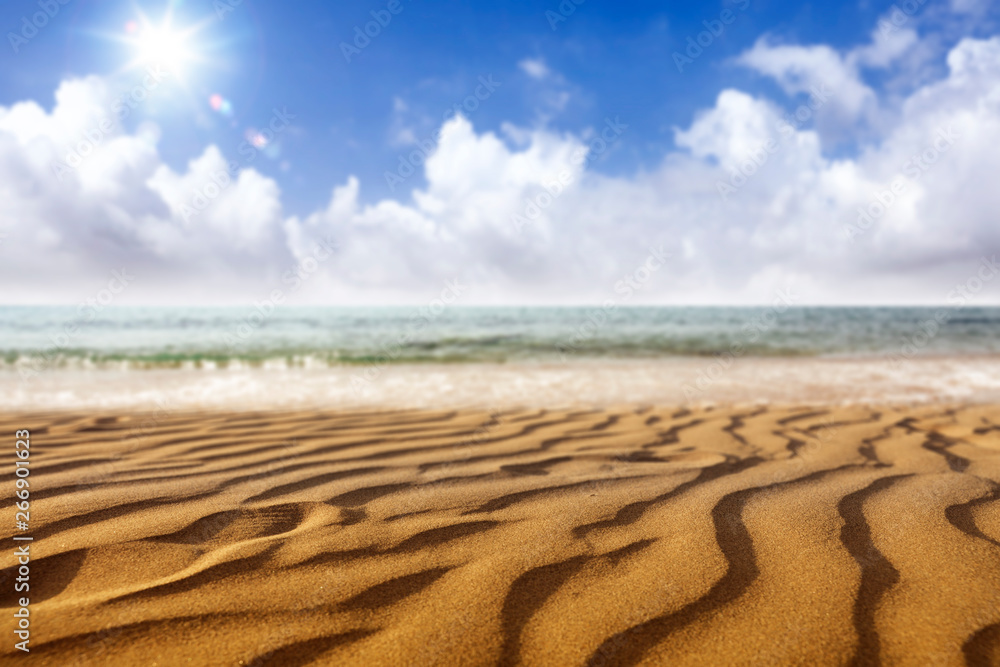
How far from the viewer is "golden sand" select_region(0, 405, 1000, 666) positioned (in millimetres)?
1088

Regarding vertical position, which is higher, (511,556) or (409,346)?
(409,346)

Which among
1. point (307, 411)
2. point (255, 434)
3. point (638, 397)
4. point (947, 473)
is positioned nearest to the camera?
point (947, 473)

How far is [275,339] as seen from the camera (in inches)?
528

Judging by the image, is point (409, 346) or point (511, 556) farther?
point (409, 346)

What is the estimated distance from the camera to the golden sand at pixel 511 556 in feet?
3.57

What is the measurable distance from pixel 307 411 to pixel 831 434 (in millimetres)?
3877

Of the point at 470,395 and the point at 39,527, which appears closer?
the point at 39,527

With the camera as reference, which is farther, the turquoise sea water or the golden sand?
the turquoise sea water

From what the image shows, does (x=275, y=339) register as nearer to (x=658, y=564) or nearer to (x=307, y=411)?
(x=307, y=411)

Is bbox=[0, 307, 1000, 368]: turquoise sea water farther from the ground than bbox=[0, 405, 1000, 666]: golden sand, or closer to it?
farther from the ground

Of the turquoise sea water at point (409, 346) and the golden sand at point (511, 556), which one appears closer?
the golden sand at point (511, 556)

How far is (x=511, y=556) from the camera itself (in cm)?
144

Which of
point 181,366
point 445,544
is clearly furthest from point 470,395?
point 181,366

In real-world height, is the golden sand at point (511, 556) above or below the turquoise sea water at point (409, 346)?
below
